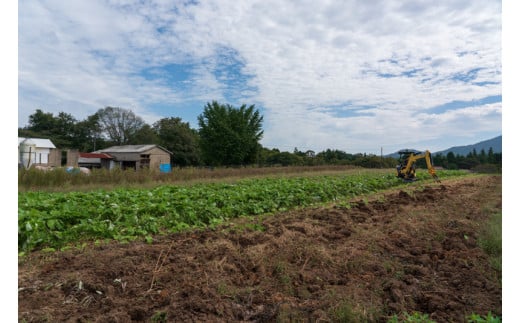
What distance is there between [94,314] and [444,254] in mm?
4695

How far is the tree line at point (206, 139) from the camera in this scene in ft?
131

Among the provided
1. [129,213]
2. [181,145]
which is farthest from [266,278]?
[181,145]

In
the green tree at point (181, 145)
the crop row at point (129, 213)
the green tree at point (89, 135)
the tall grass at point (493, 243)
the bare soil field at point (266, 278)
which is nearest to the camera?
the bare soil field at point (266, 278)

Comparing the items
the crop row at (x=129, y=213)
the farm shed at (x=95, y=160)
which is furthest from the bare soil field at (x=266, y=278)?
the farm shed at (x=95, y=160)

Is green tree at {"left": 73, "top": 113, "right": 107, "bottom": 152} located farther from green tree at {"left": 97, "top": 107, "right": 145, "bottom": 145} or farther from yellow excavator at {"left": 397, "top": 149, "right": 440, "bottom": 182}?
yellow excavator at {"left": 397, "top": 149, "right": 440, "bottom": 182}

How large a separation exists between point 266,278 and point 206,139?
3817 centimetres

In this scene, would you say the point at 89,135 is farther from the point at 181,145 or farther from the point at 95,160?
the point at 181,145

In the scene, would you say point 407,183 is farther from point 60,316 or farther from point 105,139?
point 105,139

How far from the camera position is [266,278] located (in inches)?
147

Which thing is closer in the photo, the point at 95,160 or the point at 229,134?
the point at 229,134

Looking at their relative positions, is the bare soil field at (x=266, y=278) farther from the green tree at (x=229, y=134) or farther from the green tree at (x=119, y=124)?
the green tree at (x=119, y=124)

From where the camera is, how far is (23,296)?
3.15 m

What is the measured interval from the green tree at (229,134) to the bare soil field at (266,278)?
3424 cm

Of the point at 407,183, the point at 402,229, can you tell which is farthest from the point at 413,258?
the point at 407,183
